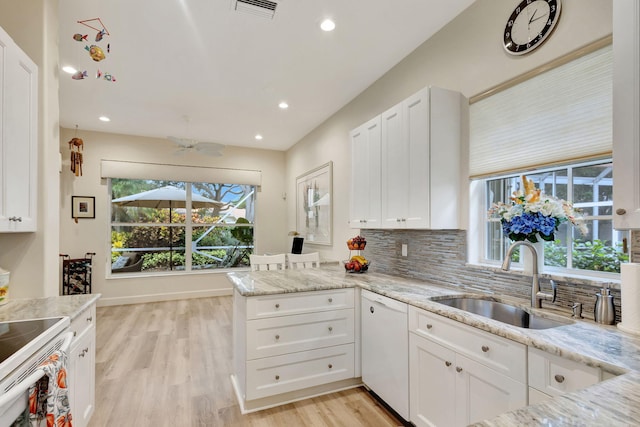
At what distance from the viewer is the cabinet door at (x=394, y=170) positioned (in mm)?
2535

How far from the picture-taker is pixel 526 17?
6.47ft

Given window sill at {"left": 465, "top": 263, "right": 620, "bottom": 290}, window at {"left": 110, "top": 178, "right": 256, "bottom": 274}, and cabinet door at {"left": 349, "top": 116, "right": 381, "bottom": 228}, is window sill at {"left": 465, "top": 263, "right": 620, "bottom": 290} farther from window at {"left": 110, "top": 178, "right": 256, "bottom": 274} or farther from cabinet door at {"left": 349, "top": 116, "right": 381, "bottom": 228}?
window at {"left": 110, "top": 178, "right": 256, "bottom": 274}

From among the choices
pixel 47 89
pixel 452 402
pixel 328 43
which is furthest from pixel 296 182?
pixel 452 402

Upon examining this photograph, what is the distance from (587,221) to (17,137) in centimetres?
318

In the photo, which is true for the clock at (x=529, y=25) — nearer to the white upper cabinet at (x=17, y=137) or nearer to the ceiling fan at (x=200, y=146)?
the white upper cabinet at (x=17, y=137)

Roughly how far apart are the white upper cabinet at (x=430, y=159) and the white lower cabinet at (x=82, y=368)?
2.22 meters

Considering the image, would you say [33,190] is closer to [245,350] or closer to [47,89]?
[47,89]

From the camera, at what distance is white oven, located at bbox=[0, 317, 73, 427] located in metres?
0.99

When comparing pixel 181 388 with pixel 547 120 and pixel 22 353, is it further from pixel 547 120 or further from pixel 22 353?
pixel 547 120

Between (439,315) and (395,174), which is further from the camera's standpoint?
(395,174)

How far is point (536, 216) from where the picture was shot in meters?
1.69

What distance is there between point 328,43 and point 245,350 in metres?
2.60

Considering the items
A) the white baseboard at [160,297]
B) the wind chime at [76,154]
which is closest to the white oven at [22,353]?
the wind chime at [76,154]

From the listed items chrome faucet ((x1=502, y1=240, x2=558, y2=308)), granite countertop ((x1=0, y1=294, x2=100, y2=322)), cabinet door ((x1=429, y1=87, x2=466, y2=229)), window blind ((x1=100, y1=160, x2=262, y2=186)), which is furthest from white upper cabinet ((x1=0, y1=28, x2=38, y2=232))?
window blind ((x1=100, y1=160, x2=262, y2=186))
